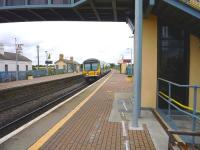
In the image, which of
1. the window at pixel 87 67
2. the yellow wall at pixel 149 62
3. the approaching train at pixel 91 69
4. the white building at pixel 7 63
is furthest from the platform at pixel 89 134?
the white building at pixel 7 63

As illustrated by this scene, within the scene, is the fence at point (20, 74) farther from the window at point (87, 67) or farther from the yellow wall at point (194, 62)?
the yellow wall at point (194, 62)

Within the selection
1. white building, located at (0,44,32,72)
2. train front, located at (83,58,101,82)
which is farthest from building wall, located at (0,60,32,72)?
train front, located at (83,58,101,82)

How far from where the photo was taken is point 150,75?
39.4ft

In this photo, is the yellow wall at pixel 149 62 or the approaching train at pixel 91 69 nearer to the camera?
the yellow wall at pixel 149 62

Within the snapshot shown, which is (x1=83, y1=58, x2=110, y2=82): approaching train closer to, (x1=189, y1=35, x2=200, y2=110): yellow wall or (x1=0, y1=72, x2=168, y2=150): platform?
(x1=189, y1=35, x2=200, y2=110): yellow wall

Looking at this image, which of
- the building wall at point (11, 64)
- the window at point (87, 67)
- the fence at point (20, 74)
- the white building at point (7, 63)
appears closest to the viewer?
the window at point (87, 67)

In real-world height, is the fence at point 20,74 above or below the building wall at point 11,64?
below

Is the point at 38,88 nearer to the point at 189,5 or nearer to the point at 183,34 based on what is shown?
the point at 183,34

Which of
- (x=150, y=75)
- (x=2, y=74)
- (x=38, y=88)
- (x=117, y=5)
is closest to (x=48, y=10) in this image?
(x=117, y=5)

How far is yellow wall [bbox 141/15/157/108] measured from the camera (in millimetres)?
11922

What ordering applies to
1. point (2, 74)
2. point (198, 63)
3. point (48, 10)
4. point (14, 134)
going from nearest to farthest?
point (14, 134)
point (198, 63)
point (48, 10)
point (2, 74)

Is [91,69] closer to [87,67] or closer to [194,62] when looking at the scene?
[87,67]

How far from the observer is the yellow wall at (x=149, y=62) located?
11.9 meters

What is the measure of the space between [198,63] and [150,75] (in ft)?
5.74
